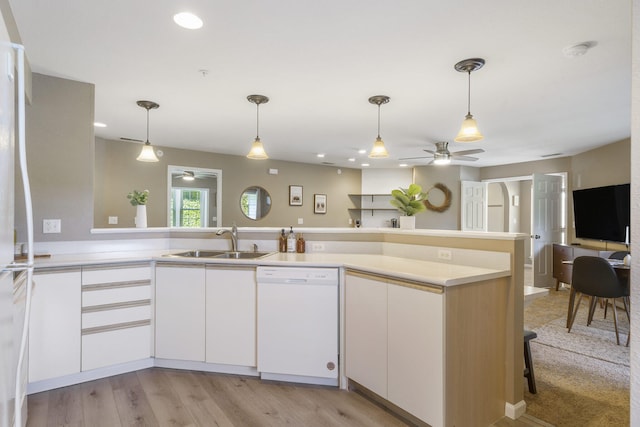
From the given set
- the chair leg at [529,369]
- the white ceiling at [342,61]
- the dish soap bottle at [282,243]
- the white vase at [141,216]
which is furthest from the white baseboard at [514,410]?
the white vase at [141,216]

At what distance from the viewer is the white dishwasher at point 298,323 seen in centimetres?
248

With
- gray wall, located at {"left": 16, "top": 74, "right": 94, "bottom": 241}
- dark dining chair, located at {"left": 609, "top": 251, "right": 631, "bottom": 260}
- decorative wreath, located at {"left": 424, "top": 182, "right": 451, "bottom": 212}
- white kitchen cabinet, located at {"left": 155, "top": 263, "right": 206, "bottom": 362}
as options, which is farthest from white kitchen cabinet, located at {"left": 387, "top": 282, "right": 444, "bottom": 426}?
decorative wreath, located at {"left": 424, "top": 182, "right": 451, "bottom": 212}

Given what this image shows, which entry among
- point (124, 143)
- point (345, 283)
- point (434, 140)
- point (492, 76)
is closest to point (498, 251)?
point (345, 283)

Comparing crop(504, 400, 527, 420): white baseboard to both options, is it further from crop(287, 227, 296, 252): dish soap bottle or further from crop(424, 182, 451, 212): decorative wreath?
crop(424, 182, 451, 212): decorative wreath

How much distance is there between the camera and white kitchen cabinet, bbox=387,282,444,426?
1865mm

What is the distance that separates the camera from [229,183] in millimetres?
6500

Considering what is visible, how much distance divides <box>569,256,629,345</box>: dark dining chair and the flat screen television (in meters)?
1.49

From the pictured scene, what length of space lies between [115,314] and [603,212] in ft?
20.3

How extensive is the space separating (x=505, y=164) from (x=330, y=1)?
6.92m

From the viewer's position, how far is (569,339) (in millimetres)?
3479

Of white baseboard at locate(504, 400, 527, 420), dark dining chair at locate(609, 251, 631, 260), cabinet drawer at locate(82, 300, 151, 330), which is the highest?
dark dining chair at locate(609, 251, 631, 260)

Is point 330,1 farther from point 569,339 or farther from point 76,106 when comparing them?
point 569,339

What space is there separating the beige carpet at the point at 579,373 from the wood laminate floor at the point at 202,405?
0.33 m

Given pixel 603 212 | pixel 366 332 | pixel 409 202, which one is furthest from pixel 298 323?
pixel 603 212
